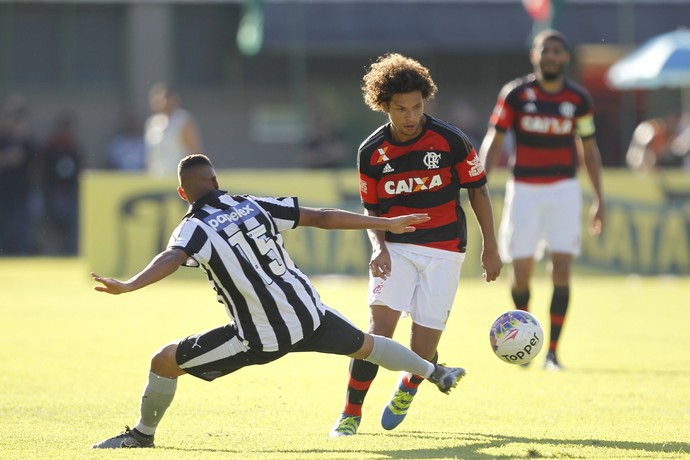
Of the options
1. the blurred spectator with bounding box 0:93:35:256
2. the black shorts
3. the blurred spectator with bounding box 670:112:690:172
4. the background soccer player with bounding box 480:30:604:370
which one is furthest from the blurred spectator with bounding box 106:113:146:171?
the black shorts

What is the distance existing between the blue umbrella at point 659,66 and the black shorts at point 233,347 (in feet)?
45.9

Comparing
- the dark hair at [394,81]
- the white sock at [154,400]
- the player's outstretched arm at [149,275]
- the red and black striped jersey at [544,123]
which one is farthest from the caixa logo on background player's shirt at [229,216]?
the red and black striped jersey at [544,123]

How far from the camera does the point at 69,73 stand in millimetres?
26297

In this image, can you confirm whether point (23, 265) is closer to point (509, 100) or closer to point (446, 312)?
point (509, 100)

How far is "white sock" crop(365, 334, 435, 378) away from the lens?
7.02 m

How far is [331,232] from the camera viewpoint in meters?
18.1

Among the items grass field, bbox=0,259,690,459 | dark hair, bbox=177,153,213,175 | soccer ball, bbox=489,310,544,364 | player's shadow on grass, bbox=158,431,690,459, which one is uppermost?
dark hair, bbox=177,153,213,175

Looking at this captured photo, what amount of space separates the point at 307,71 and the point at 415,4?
2628 mm

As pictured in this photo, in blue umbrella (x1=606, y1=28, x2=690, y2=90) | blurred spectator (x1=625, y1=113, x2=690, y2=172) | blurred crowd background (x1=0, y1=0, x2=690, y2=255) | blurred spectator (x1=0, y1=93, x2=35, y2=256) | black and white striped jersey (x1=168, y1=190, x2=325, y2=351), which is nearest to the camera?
black and white striped jersey (x1=168, y1=190, x2=325, y2=351)

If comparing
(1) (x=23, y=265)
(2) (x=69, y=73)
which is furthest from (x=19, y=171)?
(2) (x=69, y=73)

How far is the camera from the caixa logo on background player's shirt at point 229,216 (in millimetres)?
6578

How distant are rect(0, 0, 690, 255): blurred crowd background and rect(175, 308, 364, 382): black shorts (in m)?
17.7

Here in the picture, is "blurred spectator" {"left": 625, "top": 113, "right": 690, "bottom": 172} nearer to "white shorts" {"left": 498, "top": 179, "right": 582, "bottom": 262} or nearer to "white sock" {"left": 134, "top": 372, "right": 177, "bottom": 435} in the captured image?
"white shorts" {"left": 498, "top": 179, "right": 582, "bottom": 262}

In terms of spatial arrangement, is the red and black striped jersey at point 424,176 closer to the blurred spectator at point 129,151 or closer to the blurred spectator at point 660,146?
the blurred spectator at point 660,146
